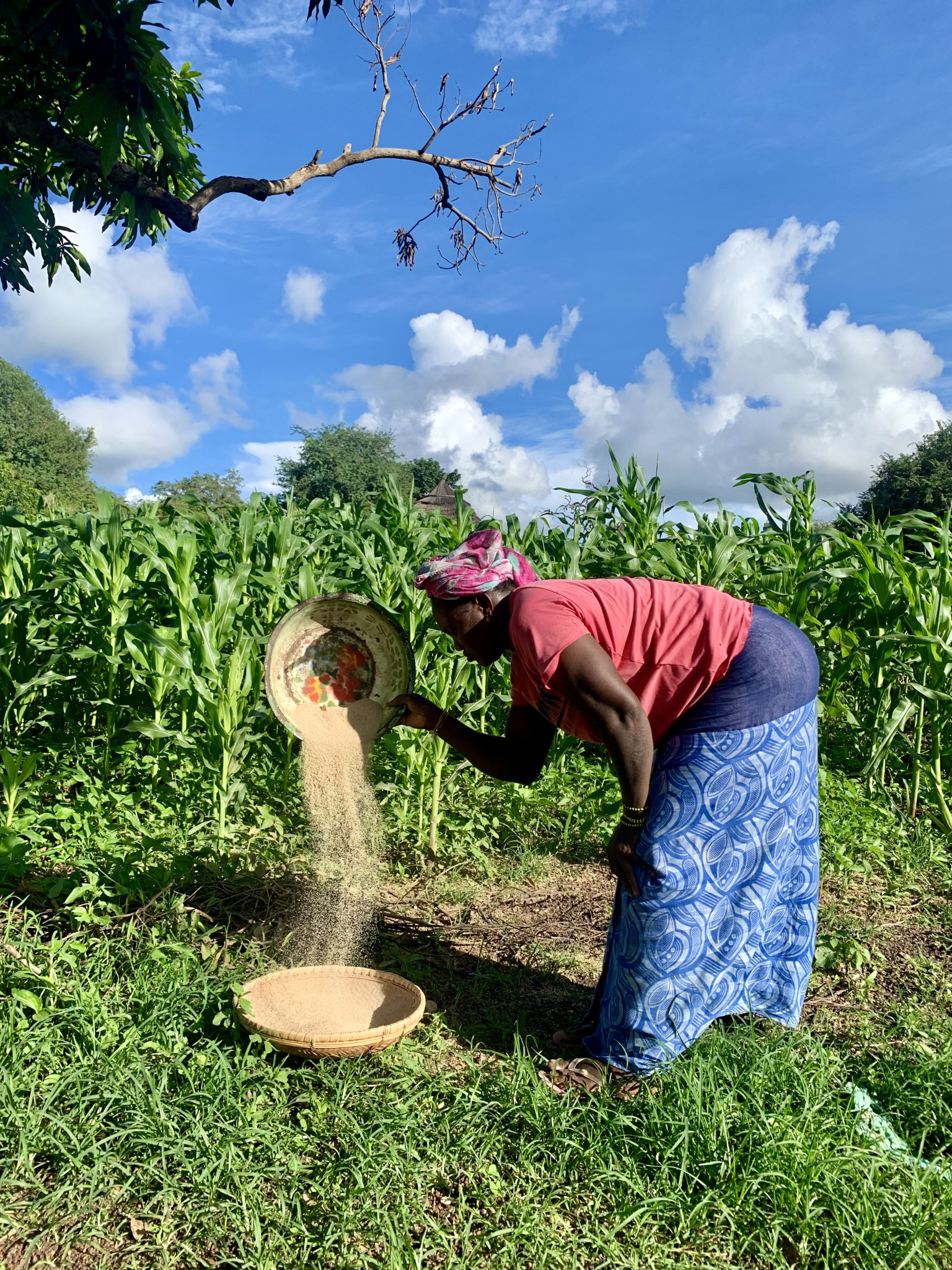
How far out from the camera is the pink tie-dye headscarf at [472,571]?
1991 millimetres

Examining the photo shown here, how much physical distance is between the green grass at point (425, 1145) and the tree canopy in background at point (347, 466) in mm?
36971

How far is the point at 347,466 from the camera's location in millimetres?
41375

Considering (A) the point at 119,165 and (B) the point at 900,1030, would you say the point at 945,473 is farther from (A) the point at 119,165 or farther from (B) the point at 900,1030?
Result: (B) the point at 900,1030

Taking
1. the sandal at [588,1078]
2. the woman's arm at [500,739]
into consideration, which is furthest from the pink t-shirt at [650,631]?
the sandal at [588,1078]

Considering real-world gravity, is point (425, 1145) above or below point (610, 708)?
below

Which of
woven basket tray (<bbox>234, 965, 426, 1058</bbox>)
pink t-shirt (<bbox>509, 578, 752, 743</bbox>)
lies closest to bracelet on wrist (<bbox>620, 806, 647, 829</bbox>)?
pink t-shirt (<bbox>509, 578, 752, 743</bbox>)

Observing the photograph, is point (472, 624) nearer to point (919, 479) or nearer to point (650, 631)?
point (650, 631)

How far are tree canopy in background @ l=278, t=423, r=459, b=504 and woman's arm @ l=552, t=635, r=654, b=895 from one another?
37.3 meters

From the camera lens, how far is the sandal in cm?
208

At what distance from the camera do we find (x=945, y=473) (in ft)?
87.7

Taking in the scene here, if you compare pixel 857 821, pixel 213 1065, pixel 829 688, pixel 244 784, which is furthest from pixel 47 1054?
pixel 829 688

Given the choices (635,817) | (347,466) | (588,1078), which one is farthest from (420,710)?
(347,466)

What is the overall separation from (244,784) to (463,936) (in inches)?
43.7

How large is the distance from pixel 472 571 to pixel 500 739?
68 cm
